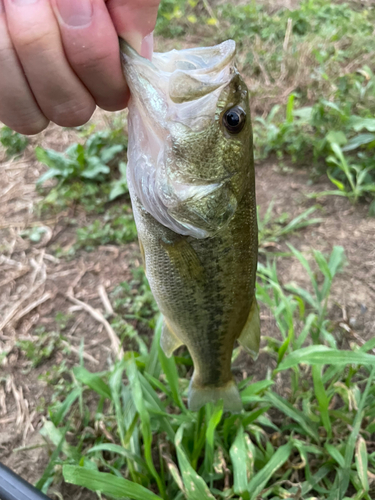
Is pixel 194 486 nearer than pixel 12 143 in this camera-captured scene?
Yes

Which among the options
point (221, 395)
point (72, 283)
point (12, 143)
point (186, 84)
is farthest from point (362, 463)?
point (12, 143)

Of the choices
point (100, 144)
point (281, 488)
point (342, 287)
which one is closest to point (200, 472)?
point (281, 488)

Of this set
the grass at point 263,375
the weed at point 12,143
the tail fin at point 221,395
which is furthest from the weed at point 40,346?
the weed at point 12,143

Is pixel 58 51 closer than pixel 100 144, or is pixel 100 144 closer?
pixel 58 51

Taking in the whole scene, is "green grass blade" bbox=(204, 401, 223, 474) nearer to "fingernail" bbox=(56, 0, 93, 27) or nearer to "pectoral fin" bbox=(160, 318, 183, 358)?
"pectoral fin" bbox=(160, 318, 183, 358)

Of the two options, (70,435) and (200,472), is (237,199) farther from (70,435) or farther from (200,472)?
(70,435)

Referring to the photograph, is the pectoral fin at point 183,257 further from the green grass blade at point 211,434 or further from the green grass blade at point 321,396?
the green grass blade at point 321,396

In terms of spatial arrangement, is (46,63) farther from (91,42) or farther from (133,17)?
(133,17)

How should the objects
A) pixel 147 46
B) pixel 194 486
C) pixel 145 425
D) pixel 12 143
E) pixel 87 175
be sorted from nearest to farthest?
1. pixel 147 46
2. pixel 194 486
3. pixel 145 425
4. pixel 87 175
5. pixel 12 143
